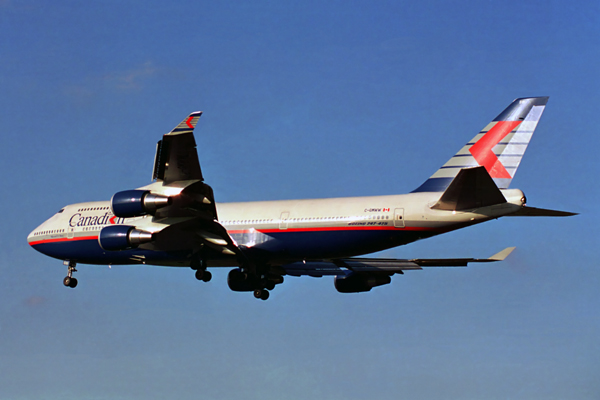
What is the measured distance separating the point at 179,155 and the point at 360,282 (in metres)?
14.2

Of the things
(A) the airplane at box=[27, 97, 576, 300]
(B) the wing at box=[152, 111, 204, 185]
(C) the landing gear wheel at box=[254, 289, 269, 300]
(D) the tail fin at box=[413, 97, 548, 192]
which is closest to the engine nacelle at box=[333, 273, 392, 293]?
(A) the airplane at box=[27, 97, 576, 300]

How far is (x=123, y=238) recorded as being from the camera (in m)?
29.4

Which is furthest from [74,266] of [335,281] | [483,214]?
[483,214]

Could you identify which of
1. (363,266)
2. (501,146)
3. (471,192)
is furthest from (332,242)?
(501,146)

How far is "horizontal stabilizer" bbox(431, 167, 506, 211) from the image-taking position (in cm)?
2473

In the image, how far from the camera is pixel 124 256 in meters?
33.9

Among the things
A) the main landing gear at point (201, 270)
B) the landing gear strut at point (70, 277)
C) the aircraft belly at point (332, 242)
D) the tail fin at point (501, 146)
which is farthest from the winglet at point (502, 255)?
the landing gear strut at point (70, 277)

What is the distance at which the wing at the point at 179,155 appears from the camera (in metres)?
25.1

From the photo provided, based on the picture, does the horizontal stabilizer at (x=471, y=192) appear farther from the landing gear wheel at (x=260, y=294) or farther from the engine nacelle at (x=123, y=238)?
the engine nacelle at (x=123, y=238)

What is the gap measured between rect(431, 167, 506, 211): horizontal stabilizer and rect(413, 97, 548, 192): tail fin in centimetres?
289

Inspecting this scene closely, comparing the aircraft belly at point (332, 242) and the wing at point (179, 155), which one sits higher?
the wing at point (179, 155)

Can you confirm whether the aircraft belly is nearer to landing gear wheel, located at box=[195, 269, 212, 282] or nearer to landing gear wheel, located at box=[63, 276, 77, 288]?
landing gear wheel, located at box=[195, 269, 212, 282]

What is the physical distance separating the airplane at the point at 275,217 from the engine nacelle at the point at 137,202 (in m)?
0.03

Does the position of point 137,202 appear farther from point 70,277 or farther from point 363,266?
point 363,266
